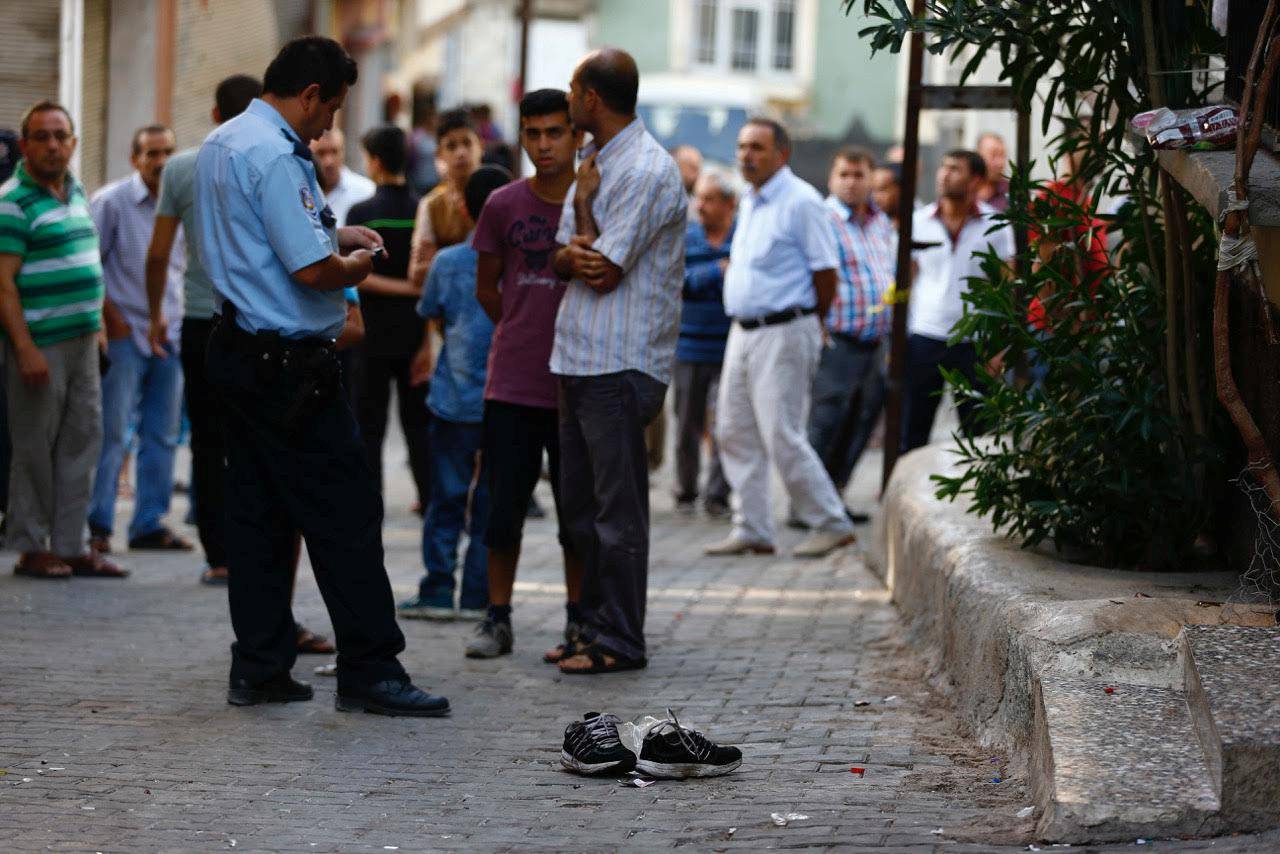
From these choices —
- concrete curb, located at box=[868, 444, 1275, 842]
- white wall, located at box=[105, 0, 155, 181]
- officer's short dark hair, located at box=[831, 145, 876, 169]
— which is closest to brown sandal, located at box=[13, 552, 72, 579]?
concrete curb, located at box=[868, 444, 1275, 842]

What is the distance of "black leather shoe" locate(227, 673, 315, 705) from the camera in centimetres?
618

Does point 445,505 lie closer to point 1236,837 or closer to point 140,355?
point 140,355

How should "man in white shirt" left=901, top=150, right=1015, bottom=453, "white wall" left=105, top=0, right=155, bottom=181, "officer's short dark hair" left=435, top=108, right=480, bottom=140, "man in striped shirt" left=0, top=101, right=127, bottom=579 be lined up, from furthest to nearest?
"white wall" left=105, top=0, right=155, bottom=181
"man in white shirt" left=901, top=150, right=1015, bottom=453
"officer's short dark hair" left=435, top=108, right=480, bottom=140
"man in striped shirt" left=0, top=101, right=127, bottom=579

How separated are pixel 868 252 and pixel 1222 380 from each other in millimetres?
6555

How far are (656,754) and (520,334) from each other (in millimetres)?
2174

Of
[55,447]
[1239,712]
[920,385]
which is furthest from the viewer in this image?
[920,385]

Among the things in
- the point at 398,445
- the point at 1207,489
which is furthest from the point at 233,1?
the point at 1207,489

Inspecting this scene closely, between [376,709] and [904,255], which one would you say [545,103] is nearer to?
[376,709]

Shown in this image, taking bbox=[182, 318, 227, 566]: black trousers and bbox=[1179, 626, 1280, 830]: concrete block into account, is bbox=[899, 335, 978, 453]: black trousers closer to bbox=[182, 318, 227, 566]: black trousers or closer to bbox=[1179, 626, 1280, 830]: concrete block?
bbox=[182, 318, 227, 566]: black trousers

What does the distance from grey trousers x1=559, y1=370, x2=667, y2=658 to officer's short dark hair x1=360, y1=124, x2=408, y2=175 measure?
325 cm

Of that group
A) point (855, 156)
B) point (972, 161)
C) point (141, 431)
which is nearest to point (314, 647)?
point (141, 431)

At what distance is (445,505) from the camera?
8141 mm

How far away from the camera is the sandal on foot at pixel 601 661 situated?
6875mm

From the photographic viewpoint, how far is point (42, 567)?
873 centimetres
